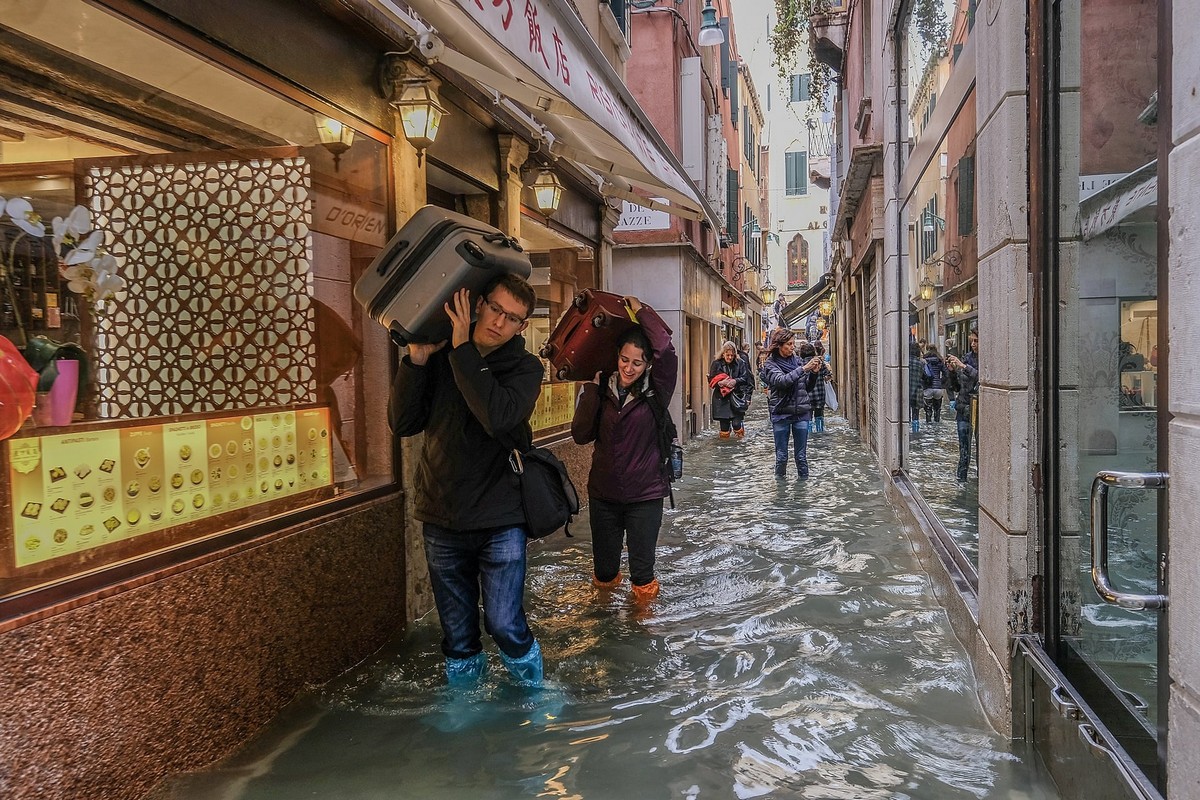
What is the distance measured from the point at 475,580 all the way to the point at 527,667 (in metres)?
0.46

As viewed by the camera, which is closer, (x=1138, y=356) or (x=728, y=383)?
(x=1138, y=356)

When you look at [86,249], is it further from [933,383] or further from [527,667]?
[933,383]

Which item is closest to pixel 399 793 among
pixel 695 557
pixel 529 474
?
pixel 529 474

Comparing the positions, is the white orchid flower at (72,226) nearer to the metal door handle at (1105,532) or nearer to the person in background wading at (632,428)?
the person in background wading at (632,428)

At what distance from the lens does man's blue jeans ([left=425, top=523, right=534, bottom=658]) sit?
363 cm

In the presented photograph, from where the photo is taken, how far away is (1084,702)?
2750 mm

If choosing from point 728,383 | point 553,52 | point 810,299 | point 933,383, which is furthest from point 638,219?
point 810,299

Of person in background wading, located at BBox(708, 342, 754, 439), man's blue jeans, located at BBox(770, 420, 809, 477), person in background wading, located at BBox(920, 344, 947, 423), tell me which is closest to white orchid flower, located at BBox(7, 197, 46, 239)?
person in background wading, located at BBox(920, 344, 947, 423)

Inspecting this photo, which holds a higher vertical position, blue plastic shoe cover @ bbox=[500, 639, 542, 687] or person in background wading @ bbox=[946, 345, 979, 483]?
person in background wading @ bbox=[946, 345, 979, 483]

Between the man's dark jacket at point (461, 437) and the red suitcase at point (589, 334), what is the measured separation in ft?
3.99

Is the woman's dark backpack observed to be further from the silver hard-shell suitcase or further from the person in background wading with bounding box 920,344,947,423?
the person in background wading with bounding box 920,344,947,423

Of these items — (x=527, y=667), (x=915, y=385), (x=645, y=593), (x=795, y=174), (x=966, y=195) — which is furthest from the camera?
(x=795, y=174)

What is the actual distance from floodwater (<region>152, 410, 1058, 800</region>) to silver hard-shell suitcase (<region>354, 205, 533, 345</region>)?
66.1 inches

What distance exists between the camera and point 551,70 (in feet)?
13.2
